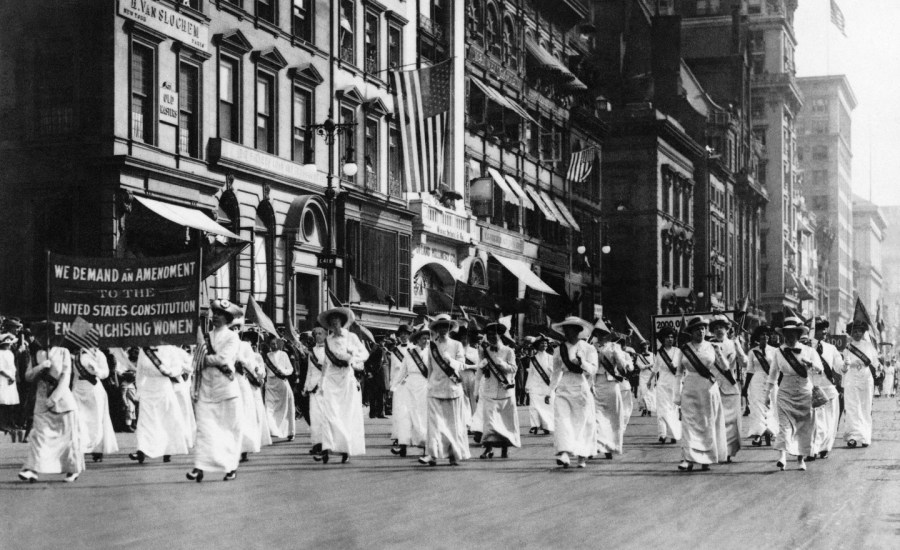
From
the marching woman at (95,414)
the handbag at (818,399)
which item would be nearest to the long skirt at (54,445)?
the marching woman at (95,414)

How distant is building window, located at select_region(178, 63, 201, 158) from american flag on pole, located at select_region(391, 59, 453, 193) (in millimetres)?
5511

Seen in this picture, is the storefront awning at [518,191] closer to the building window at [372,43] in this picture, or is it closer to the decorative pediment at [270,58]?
the building window at [372,43]

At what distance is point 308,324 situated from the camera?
32156mm

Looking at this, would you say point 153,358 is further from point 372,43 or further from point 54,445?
point 372,43

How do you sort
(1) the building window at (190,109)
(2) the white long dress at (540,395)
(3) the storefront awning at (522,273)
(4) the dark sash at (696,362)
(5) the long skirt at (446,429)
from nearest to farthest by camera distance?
(4) the dark sash at (696,362) < (5) the long skirt at (446,429) < (2) the white long dress at (540,395) < (1) the building window at (190,109) < (3) the storefront awning at (522,273)

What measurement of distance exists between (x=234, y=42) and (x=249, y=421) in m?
13.7

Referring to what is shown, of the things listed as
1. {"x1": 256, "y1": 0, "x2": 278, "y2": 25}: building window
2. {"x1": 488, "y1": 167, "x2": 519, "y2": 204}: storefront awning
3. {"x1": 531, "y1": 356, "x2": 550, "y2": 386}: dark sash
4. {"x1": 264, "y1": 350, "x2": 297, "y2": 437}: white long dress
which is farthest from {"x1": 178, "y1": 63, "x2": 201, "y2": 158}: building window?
{"x1": 488, "y1": 167, "x2": 519, "y2": 204}: storefront awning

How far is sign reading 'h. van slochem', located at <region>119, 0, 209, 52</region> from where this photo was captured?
25.0 m

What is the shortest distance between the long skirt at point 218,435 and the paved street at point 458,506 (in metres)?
0.24

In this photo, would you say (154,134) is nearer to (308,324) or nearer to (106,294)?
(308,324)

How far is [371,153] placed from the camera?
3609cm

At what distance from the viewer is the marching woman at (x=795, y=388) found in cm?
1568

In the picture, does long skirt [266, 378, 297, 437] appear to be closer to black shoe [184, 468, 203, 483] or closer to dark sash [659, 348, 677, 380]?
dark sash [659, 348, 677, 380]

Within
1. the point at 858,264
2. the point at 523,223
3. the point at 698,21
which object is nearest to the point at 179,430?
the point at 523,223
